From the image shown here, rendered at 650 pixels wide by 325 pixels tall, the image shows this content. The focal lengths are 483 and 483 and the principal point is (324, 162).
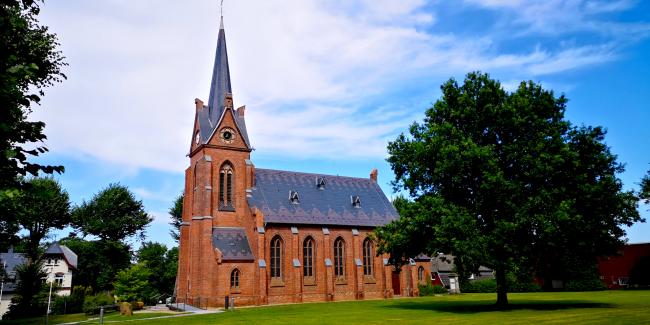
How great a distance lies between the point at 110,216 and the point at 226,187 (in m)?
31.5

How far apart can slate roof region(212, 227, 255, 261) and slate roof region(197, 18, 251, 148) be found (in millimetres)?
8404

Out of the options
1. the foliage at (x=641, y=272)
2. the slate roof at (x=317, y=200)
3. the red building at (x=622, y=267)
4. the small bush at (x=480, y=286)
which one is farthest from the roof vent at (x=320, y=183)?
the foliage at (x=641, y=272)

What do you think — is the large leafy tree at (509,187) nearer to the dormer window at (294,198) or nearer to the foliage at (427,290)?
the dormer window at (294,198)

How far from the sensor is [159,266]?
62.2m

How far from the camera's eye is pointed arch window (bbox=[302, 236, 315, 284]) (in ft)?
151

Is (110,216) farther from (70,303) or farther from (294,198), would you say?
(294,198)

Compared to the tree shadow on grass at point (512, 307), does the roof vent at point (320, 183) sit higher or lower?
higher

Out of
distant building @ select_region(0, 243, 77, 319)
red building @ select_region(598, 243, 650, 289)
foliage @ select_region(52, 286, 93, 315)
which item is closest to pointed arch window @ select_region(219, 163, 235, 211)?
foliage @ select_region(52, 286, 93, 315)

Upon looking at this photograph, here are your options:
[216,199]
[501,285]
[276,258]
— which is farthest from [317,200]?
[501,285]

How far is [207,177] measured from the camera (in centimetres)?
4372

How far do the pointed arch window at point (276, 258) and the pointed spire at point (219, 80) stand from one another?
42.4ft

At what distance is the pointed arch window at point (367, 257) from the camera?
50.2 meters

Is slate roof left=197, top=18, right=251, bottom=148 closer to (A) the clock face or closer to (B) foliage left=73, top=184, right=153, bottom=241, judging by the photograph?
(A) the clock face

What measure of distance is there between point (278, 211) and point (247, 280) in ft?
25.7
